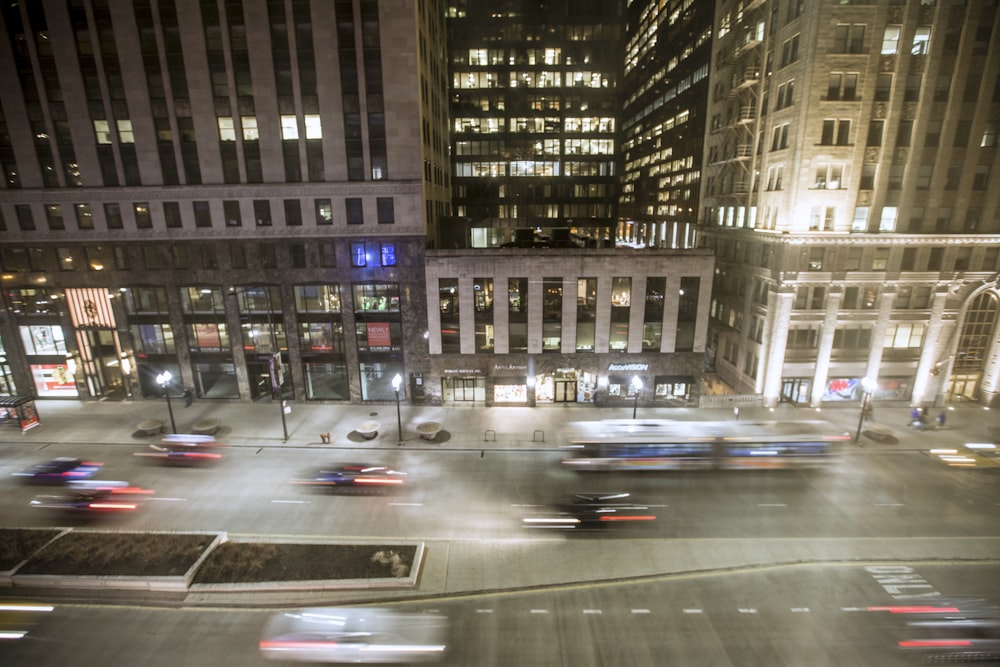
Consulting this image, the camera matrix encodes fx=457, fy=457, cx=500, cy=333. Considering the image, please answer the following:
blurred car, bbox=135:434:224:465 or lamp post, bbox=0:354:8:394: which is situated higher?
lamp post, bbox=0:354:8:394

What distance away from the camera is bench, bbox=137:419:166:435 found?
29.8 m

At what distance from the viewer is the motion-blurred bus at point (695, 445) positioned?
79.2 feet

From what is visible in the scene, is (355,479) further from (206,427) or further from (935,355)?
(935,355)

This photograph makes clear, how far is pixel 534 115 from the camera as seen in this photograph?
71750 mm

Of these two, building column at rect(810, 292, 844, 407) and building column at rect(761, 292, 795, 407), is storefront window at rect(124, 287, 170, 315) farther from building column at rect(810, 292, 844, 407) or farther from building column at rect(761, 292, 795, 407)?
building column at rect(810, 292, 844, 407)

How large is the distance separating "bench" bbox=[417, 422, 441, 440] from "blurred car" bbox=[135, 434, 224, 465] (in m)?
12.0

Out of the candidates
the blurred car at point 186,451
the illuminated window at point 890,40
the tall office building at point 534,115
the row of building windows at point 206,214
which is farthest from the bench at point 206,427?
the illuminated window at point 890,40

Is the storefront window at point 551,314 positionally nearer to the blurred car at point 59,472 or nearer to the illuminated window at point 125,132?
the blurred car at point 59,472

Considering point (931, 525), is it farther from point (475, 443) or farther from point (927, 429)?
point (475, 443)

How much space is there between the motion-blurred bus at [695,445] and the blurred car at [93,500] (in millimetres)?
22614

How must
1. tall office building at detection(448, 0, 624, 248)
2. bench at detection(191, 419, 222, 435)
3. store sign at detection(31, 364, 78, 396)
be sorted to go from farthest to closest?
tall office building at detection(448, 0, 624, 248), store sign at detection(31, 364, 78, 396), bench at detection(191, 419, 222, 435)

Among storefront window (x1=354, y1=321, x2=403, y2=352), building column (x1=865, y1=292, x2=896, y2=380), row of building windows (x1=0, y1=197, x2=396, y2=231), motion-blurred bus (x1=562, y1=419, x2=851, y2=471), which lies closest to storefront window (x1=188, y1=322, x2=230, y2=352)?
row of building windows (x1=0, y1=197, x2=396, y2=231)

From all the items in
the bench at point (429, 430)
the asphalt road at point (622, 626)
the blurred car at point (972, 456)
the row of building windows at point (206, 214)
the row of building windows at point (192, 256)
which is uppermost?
the row of building windows at point (206, 214)

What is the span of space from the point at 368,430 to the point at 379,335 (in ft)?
26.7
